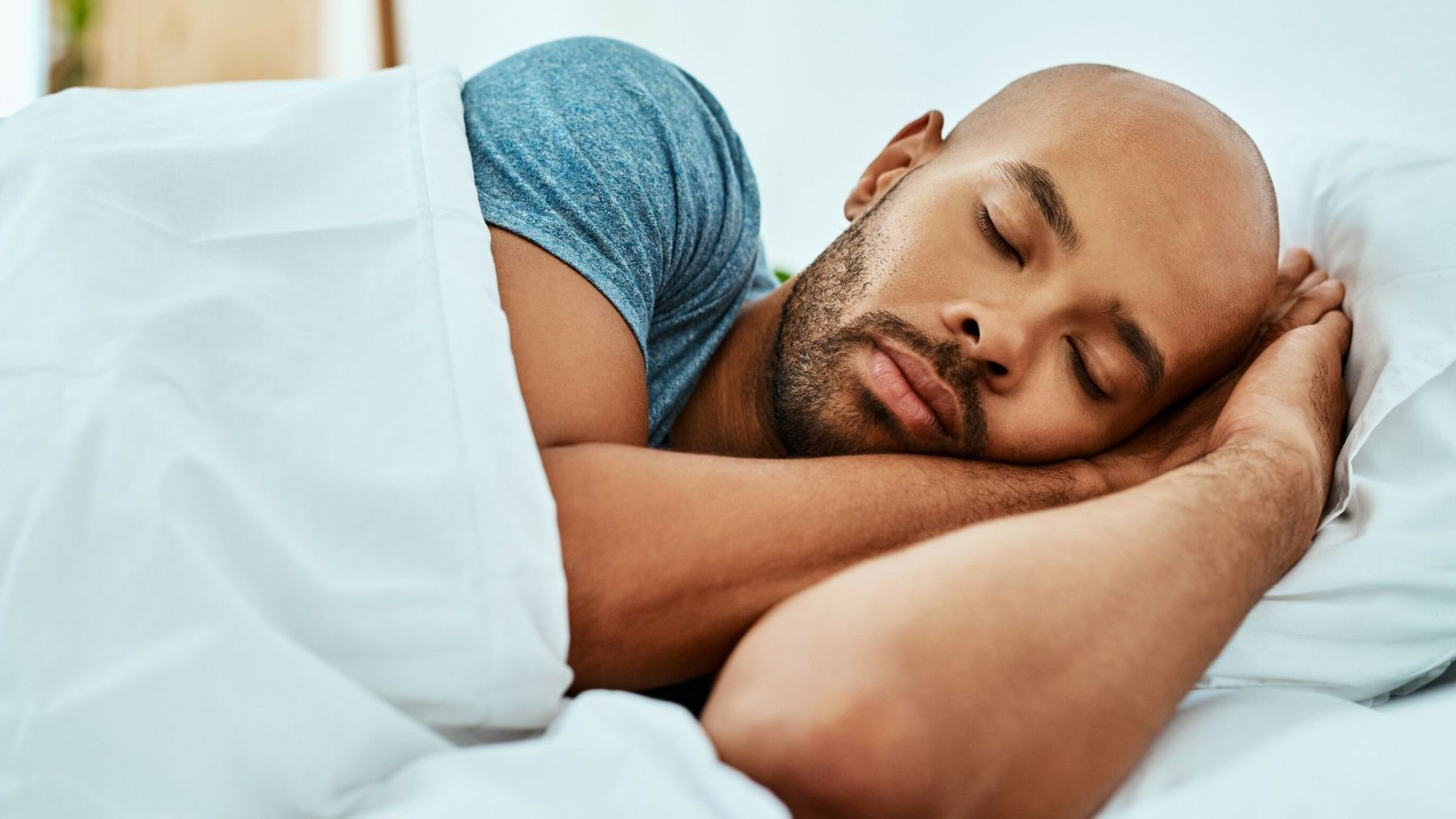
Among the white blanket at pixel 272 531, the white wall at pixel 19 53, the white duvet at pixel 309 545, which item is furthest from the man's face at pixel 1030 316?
the white wall at pixel 19 53

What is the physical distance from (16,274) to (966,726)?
0.62 m

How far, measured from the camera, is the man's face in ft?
2.95

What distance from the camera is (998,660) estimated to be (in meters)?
0.55

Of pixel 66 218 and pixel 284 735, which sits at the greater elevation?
pixel 66 218

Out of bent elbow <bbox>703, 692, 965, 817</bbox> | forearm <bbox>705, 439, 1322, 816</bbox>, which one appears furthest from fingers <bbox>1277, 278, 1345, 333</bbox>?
bent elbow <bbox>703, 692, 965, 817</bbox>

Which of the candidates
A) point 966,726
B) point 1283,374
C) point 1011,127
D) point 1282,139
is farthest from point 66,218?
point 1282,139

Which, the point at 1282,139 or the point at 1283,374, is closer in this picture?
the point at 1283,374

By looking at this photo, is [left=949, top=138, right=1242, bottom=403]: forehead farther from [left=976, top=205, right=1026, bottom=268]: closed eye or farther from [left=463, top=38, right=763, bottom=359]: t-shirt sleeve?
Result: [left=463, top=38, right=763, bottom=359]: t-shirt sleeve

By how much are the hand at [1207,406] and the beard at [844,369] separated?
15cm

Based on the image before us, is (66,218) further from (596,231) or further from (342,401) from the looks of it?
(596,231)

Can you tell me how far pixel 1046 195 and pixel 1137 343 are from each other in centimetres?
15

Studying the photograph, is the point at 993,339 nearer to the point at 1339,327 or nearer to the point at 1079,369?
the point at 1079,369

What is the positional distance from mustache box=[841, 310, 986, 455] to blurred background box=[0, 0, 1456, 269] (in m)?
0.66

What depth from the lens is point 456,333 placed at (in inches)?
25.7
